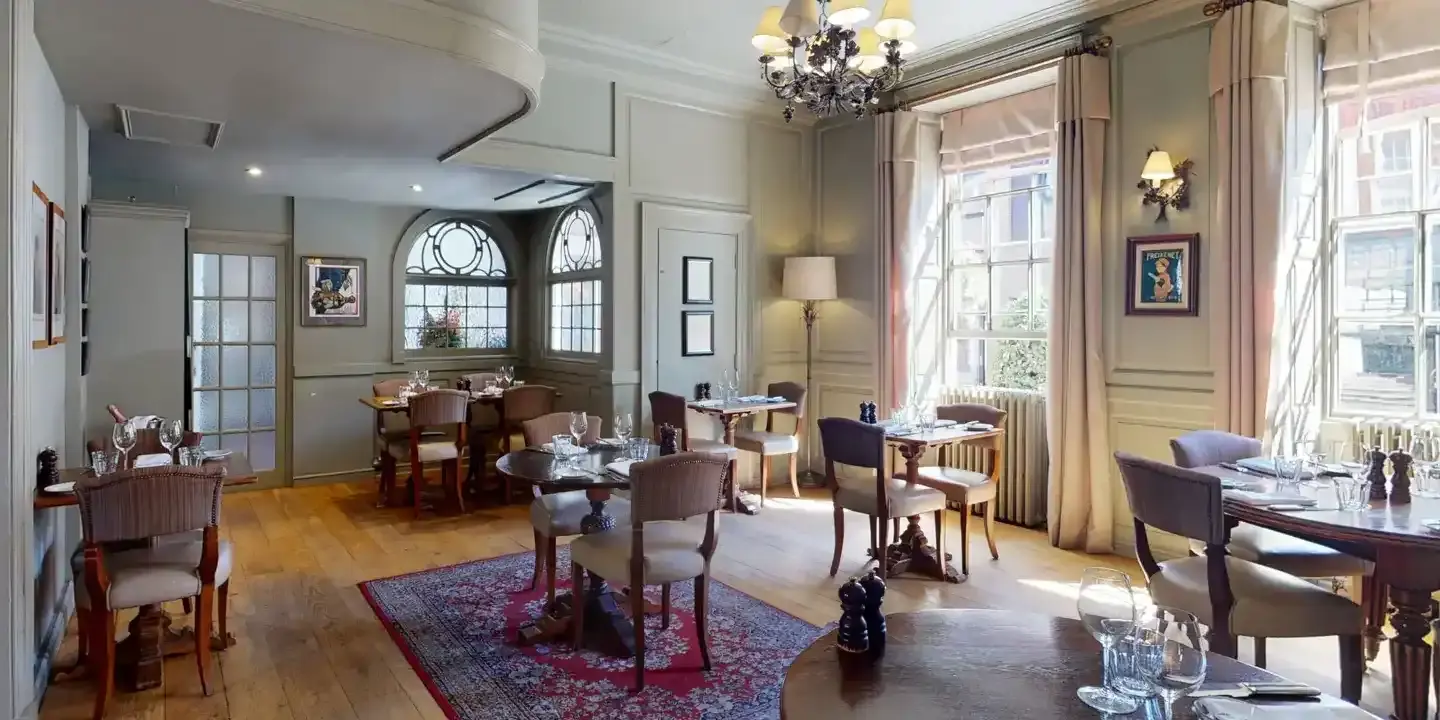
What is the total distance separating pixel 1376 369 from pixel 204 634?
572 centimetres

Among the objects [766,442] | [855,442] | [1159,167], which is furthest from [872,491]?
[1159,167]

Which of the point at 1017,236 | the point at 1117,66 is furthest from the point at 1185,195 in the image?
the point at 1017,236

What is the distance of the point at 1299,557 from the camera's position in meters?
3.22

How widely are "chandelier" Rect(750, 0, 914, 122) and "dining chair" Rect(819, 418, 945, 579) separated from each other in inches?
66.3

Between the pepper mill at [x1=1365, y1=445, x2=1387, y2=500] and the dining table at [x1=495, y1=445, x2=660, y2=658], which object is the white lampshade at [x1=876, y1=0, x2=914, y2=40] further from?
the pepper mill at [x1=1365, y1=445, x2=1387, y2=500]

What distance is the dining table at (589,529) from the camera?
3.44 meters

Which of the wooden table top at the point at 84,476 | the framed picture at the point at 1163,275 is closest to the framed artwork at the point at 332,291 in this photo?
the wooden table top at the point at 84,476

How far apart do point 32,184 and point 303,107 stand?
1.49 meters

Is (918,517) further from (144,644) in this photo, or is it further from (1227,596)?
(144,644)

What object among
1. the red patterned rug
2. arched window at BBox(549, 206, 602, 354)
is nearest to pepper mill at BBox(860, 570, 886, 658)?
the red patterned rug

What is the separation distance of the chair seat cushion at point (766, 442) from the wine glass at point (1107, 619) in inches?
184

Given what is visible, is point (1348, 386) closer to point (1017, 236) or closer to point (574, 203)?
point (1017, 236)

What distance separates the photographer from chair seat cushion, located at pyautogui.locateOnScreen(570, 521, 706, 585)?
321 centimetres

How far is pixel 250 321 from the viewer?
23.0 ft
